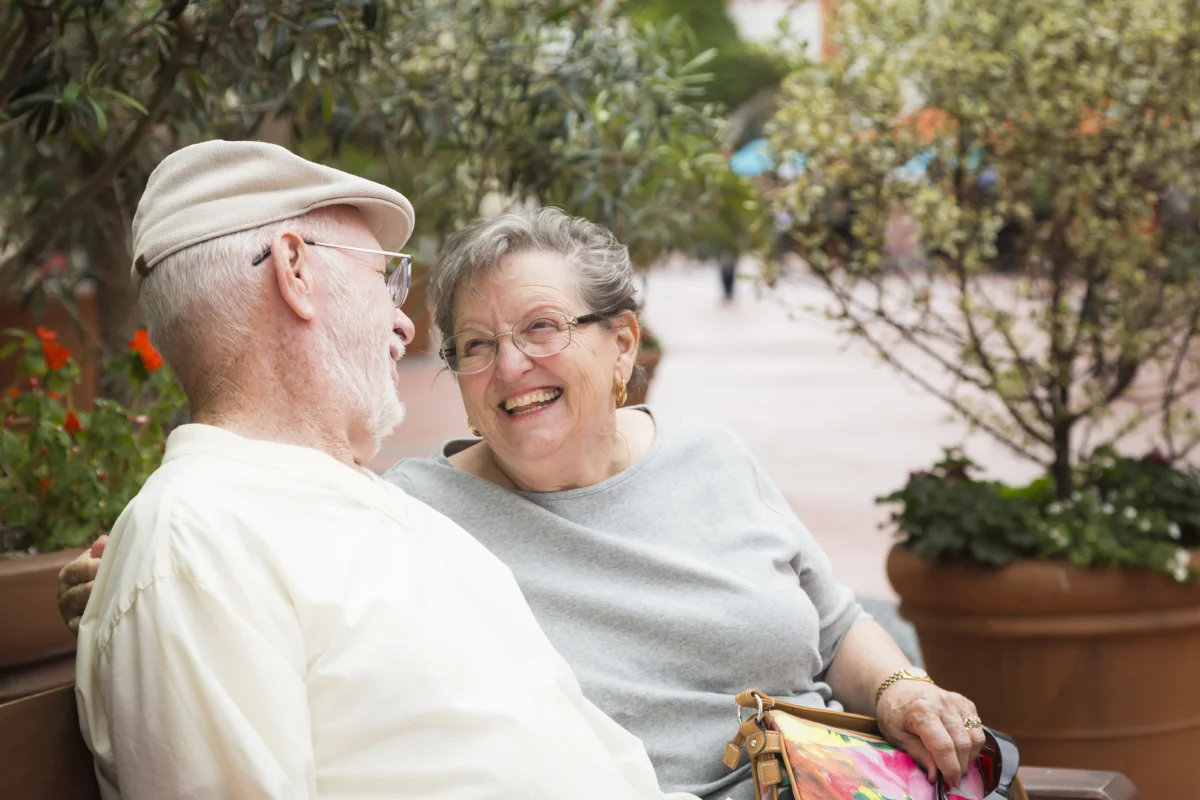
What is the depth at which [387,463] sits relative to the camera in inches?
355

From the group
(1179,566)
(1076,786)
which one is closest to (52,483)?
(1076,786)

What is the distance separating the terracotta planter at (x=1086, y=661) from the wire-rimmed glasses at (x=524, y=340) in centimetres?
168

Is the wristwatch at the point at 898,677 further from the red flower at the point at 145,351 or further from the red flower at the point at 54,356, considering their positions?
the red flower at the point at 54,356

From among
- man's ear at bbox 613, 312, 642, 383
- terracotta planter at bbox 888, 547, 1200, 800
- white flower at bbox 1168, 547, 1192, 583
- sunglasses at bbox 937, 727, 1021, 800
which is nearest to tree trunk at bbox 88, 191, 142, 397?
man's ear at bbox 613, 312, 642, 383

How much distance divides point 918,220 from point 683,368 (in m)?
10.5

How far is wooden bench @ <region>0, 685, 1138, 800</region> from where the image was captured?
1539mm

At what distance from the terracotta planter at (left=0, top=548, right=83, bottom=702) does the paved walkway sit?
2.45 meters

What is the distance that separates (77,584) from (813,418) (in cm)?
1011

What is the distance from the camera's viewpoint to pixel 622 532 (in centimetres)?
248

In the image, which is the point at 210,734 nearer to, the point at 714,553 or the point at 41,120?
the point at 714,553

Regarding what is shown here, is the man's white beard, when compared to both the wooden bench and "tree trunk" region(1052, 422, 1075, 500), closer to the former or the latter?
the wooden bench

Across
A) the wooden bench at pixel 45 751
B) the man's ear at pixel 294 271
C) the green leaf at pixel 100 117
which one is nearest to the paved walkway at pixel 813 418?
the green leaf at pixel 100 117

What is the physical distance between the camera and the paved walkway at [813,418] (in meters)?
7.83

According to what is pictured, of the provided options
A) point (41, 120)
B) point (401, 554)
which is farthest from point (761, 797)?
point (41, 120)
